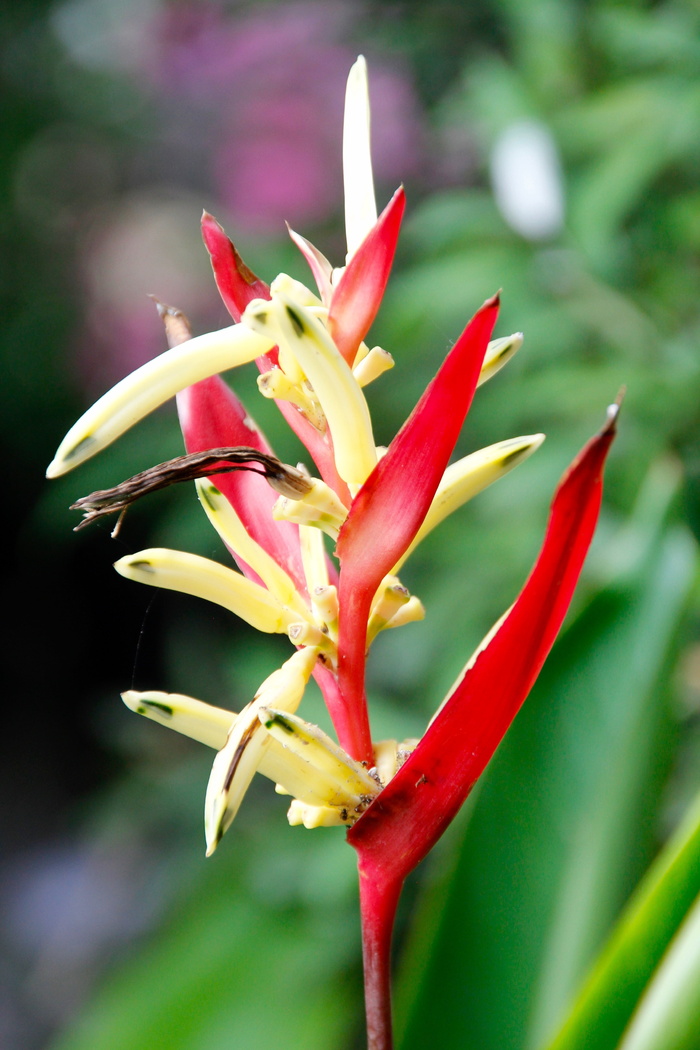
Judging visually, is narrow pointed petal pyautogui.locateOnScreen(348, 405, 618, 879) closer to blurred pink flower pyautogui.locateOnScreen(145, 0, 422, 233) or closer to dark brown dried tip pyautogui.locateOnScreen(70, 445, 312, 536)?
dark brown dried tip pyautogui.locateOnScreen(70, 445, 312, 536)

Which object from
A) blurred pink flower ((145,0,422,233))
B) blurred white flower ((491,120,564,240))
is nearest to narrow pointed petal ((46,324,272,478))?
blurred white flower ((491,120,564,240))

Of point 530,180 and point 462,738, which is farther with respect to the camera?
point 530,180

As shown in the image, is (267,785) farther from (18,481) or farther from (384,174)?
(384,174)

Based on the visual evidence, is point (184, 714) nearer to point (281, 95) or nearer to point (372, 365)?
point (372, 365)

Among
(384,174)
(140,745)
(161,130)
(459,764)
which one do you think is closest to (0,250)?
(161,130)

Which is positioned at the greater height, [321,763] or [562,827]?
[321,763]

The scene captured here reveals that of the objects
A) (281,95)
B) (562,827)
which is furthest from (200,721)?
(281,95)
